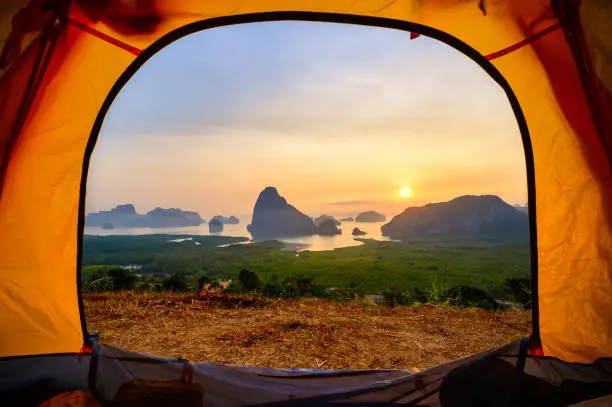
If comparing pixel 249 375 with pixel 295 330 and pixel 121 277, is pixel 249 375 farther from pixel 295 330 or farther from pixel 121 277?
pixel 121 277

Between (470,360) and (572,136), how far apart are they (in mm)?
1509

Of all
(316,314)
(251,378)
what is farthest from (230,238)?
(251,378)

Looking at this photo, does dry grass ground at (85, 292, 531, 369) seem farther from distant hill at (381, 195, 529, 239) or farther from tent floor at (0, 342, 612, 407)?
distant hill at (381, 195, 529, 239)

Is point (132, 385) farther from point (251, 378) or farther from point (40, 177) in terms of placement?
point (40, 177)

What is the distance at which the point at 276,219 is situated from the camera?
73.5 meters

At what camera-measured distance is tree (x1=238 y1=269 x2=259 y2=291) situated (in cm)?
664

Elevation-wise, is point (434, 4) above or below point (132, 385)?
above

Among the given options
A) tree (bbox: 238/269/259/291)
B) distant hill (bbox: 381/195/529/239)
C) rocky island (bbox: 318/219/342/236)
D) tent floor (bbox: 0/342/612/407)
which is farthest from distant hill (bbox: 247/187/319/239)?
tent floor (bbox: 0/342/612/407)

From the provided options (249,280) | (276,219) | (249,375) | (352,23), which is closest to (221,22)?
(352,23)

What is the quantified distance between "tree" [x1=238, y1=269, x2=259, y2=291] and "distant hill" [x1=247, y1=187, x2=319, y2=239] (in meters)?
59.5

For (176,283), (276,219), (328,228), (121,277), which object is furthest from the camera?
(276,219)

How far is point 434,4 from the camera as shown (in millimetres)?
2176

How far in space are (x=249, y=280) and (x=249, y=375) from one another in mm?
4294

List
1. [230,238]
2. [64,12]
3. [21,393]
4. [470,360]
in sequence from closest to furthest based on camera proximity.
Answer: [64,12]
[21,393]
[470,360]
[230,238]
